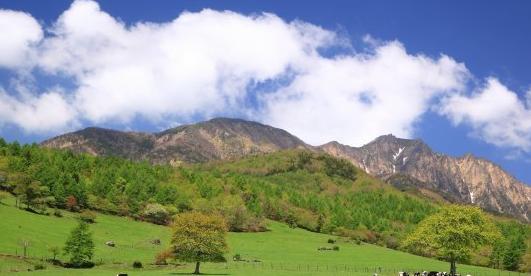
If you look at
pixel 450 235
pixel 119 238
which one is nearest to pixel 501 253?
pixel 450 235

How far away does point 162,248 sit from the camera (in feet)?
424

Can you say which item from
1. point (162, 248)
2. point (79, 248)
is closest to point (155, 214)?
point (162, 248)

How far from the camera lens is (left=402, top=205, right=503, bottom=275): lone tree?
3713 inches

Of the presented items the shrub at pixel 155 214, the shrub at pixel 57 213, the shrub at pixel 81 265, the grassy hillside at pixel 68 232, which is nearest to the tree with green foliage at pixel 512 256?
the grassy hillside at pixel 68 232

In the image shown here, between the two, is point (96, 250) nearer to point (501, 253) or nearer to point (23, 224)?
point (23, 224)

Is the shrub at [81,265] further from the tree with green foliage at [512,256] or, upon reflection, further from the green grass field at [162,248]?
the tree with green foliage at [512,256]

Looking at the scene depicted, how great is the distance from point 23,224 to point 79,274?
5545 cm

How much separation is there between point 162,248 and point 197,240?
143ft

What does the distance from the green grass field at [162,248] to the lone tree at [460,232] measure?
1196 centimetres

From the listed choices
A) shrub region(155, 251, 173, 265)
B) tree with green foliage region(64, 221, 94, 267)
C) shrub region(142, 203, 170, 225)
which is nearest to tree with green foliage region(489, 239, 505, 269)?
shrub region(155, 251, 173, 265)

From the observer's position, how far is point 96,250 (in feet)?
374

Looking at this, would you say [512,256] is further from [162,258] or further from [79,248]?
[79,248]

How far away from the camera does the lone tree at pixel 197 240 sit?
3521 inches

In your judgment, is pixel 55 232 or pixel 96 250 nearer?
pixel 96 250
